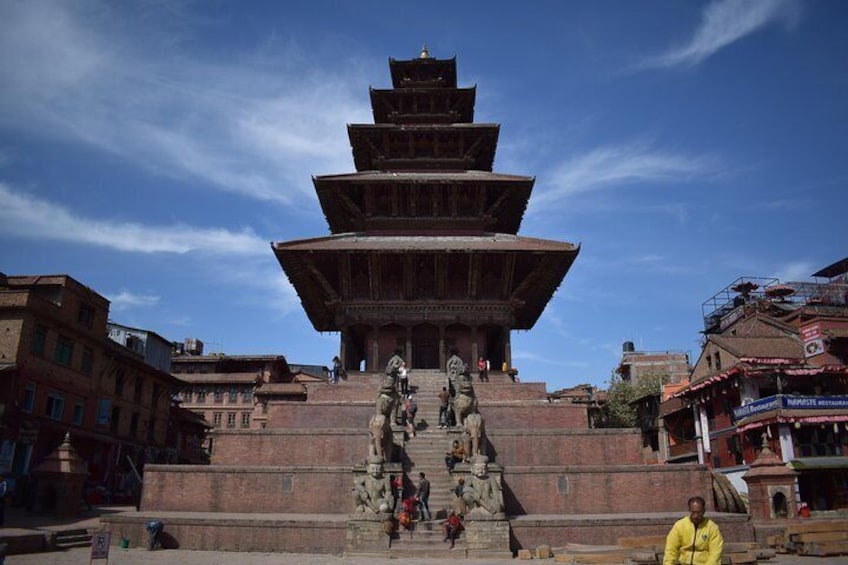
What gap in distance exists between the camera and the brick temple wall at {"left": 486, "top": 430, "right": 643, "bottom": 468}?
21719 mm

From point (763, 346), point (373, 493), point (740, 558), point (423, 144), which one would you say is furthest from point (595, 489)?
point (763, 346)

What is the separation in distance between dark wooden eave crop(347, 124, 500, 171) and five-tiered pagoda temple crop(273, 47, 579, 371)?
0.06 metres

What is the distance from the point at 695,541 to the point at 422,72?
3656 cm

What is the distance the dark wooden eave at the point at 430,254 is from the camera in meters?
28.8

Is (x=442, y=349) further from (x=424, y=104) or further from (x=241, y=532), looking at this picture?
(x=424, y=104)

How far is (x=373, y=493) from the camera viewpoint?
17.0m

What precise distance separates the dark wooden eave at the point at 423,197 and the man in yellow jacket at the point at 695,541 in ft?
84.2

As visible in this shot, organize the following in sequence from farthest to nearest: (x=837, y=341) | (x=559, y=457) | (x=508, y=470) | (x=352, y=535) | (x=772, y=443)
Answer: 1. (x=837, y=341)
2. (x=772, y=443)
3. (x=559, y=457)
4. (x=508, y=470)
5. (x=352, y=535)

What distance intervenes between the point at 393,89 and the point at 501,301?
52.0ft

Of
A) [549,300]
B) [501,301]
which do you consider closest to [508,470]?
[501,301]

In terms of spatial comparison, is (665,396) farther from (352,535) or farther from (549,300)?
(352,535)

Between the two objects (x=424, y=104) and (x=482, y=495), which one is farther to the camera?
(x=424, y=104)

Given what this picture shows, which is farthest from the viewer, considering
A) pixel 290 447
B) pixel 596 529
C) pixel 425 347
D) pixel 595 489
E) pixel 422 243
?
pixel 425 347

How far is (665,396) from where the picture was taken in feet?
174
